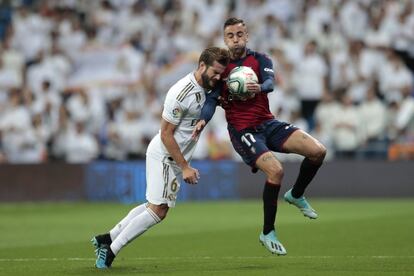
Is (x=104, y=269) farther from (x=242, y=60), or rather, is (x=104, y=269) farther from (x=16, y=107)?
(x=16, y=107)

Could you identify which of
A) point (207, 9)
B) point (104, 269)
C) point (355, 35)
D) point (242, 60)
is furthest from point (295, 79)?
point (104, 269)

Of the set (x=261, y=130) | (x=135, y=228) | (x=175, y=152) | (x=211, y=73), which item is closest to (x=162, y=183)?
(x=175, y=152)

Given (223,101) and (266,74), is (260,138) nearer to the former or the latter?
(223,101)

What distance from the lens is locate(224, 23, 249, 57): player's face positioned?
38.1ft

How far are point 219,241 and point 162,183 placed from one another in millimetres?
3660

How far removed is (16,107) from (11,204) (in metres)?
2.49

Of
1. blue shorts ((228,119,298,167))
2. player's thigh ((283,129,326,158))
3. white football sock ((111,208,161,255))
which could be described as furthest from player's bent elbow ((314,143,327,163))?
white football sock ((111,208,161,255))

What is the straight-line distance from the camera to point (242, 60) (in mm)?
11859

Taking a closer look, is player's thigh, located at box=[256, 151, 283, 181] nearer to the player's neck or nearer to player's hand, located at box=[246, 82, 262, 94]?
player's hand, located at box=[246, 82, 262, 94]

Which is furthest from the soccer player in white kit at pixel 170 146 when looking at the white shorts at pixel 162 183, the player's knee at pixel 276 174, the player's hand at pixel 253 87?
the player's knee at pixel 276 174

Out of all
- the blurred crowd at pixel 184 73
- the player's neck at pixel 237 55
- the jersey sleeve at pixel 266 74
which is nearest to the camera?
the jersey sleeve at pixel 266 74

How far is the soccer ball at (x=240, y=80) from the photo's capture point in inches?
445

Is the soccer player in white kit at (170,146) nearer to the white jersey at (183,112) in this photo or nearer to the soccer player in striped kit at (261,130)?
the white jersey at (183,112)

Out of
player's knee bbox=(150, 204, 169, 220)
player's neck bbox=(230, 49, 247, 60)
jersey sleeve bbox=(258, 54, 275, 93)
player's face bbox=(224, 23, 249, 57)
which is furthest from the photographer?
player's neck bbox=(230, 49, 247, 60)
